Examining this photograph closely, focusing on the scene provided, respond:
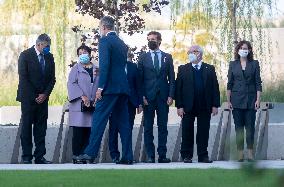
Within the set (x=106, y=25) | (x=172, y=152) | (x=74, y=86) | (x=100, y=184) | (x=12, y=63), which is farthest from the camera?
→ (x=12, y=63)

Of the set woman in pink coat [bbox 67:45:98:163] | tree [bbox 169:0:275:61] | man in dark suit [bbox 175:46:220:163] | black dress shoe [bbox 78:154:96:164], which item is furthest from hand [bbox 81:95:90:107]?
tree [bbox 169:0:275:61]

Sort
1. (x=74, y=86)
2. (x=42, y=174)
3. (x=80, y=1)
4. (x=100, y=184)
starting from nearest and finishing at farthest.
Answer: (x=100, y=184) → (x=42, y=174) → (x=74, y=86) → (x=80, y=1)

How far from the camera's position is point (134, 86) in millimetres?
12844

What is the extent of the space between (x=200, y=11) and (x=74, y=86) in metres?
7.87

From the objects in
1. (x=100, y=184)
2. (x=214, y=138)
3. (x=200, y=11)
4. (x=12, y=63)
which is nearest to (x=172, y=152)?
(x=214, y=138)

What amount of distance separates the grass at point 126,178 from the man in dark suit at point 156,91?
122 inches

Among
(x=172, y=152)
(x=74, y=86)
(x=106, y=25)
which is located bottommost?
(x=172, y=152)

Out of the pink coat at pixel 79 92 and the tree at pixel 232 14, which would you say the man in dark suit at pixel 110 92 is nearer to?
the pink coat at pixel 79 92

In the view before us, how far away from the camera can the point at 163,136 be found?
12.9m

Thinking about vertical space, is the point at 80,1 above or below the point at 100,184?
above

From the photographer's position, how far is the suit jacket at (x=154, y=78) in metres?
12.9

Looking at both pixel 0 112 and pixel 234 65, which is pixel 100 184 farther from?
pixel 0 112

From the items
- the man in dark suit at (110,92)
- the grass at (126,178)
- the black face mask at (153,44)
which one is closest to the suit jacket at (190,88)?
the black face mask at (153,44)

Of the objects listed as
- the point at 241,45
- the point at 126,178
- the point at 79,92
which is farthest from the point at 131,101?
the point at 126,178
